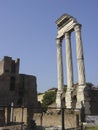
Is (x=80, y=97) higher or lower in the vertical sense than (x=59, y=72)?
lower

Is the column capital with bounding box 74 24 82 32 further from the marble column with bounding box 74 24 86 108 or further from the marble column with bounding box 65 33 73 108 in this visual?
the marble column with bounding box 65 33 73 108

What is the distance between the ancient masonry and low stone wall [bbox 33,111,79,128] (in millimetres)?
2268

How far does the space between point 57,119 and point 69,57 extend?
739 centimetres

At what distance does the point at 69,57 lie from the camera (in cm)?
2694

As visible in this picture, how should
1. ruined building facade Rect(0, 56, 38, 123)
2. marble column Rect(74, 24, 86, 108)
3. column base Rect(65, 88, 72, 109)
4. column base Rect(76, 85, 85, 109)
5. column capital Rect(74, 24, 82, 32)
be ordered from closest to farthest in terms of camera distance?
column base Rect(76, 85, 85, 109) → marble column Rect(74, 24, 86, 108) → column base Rect(65, 88, 72, 109) → column capital Rect(74, 24, 82, 32) → ruined building facade Rect(0, 56, 38, 123)

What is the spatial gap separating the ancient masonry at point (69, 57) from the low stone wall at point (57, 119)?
227 cm

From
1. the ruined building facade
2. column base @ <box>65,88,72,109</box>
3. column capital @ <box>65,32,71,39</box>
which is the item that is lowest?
column base @ <box>65,88,72,109</box>

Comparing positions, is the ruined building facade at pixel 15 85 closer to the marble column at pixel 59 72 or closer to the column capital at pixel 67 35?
the marble column at pixel 59 72

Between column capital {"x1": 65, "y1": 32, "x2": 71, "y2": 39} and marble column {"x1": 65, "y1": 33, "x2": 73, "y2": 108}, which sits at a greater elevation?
column capital {"x1": 65, "y1": 32, "x2": 71, "y2": 39}

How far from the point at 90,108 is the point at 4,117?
7.60 metres

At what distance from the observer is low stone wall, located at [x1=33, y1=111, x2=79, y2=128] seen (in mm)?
18908

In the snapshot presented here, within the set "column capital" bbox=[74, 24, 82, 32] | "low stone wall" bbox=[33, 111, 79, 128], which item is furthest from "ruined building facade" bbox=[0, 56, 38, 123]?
"column capital" bbox=[74, 24, 82, 32]

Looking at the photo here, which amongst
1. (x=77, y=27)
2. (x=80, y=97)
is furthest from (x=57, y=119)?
(x=77, y=27)

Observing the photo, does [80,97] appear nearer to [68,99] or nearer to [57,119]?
[68,99]
